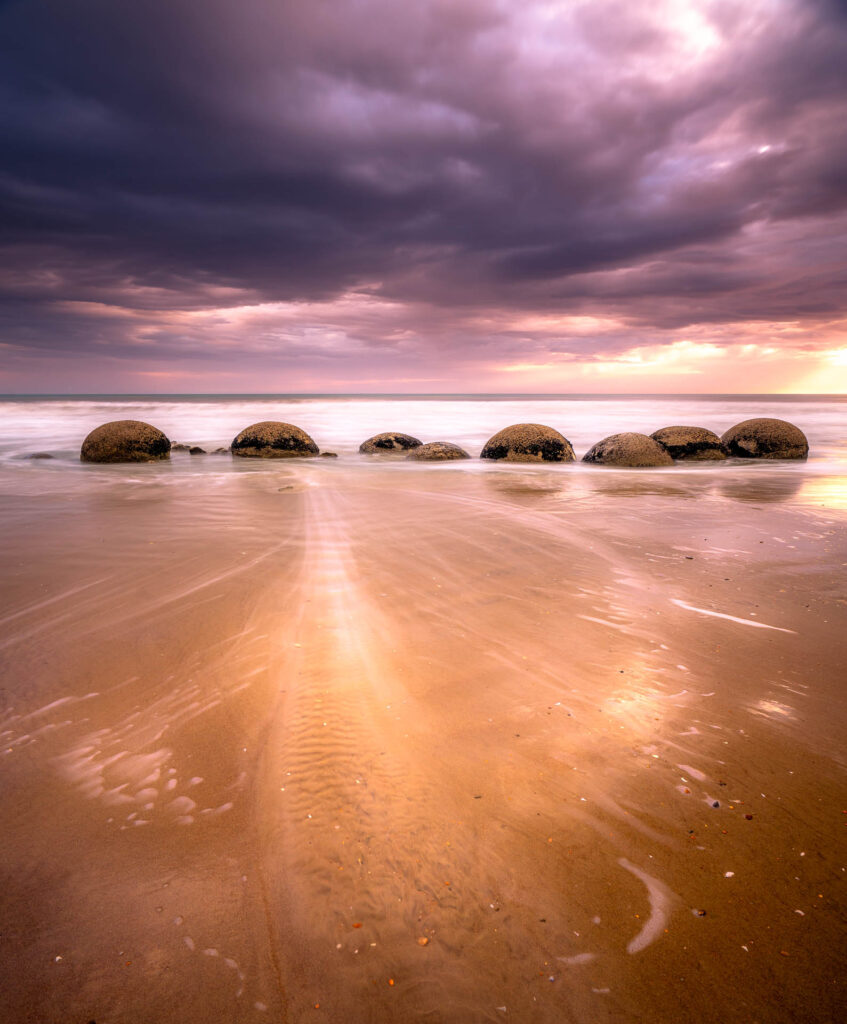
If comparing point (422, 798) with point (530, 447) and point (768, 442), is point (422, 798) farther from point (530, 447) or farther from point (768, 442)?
point (768, 442)

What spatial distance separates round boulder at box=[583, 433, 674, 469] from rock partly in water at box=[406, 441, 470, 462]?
3.20m

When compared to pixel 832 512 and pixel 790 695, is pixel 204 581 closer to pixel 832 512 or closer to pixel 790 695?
pixel 790 695

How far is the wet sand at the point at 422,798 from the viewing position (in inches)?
55.1

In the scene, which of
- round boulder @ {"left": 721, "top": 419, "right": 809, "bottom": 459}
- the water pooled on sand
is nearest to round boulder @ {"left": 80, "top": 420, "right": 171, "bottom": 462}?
the water pooled on sand

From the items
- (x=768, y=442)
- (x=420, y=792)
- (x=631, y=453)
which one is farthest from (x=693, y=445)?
(x=420, y=792)

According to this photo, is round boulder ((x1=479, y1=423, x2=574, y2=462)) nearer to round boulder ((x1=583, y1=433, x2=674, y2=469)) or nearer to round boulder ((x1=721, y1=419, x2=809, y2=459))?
round boulder ((x1=583, y1=433, x2=674, y2=469))

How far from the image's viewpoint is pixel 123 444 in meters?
12.3

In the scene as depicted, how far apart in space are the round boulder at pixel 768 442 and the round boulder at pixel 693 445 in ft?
1.96

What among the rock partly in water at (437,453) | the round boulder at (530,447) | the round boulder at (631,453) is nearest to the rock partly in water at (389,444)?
the rock partly in water at (437,453)

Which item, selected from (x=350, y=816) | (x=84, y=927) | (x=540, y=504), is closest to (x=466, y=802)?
(x=350, y=816)

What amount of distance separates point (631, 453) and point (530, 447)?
2.30 metres

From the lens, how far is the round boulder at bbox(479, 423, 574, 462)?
12.8 meters

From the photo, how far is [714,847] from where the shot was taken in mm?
1772

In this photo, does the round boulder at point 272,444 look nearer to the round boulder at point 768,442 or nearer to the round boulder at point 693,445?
the round boulder at point 693,445
